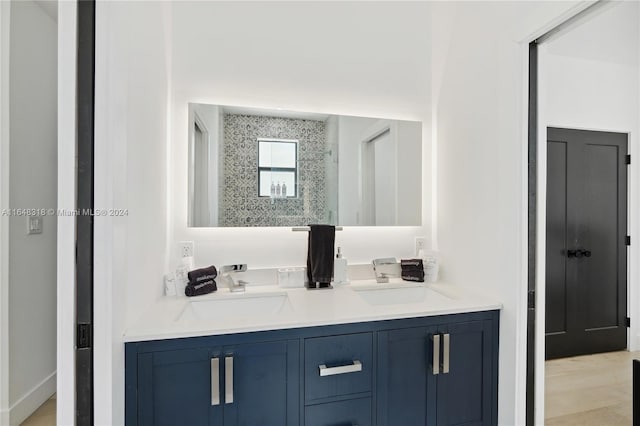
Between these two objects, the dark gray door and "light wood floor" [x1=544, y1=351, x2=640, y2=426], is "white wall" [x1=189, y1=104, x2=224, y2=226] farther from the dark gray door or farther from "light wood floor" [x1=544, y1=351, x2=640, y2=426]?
the dark gray door

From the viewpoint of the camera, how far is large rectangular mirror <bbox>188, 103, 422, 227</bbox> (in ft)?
6.14

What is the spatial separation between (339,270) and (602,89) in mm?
2987

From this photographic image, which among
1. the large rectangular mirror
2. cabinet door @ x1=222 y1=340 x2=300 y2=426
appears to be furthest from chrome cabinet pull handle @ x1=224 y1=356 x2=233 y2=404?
the large rectangular mirror

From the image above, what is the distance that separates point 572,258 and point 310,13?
9.45ft

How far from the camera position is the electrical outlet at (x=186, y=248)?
71.6 inches

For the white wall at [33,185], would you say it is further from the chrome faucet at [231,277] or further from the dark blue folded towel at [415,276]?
the dark blue folded towel at [415,276]

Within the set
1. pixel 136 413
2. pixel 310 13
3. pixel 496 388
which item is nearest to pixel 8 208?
pixel 136 413

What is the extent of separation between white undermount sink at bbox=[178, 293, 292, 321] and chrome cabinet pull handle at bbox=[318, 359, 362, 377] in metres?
0.36

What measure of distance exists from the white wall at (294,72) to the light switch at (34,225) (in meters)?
0.77

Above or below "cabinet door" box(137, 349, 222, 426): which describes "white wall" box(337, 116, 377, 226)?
above

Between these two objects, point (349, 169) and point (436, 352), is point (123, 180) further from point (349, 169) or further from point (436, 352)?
point (436, 352)

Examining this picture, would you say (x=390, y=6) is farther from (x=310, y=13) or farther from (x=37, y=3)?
(x=37, y=3)

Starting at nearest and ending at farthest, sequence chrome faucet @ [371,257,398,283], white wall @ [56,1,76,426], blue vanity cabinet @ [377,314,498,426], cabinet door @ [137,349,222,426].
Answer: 1. white wall @ [56,1,76,426]
2. cabinet door @ [137,349,222,426]
3. blue vanity cabinet @ [377,314,498,426]
4. chrome faucet @ [371,257,398,283]

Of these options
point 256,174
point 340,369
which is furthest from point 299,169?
point 340,369
